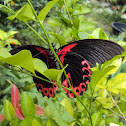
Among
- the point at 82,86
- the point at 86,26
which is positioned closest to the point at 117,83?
the point at 82,86

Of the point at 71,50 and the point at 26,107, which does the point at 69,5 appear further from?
the point at 26,107

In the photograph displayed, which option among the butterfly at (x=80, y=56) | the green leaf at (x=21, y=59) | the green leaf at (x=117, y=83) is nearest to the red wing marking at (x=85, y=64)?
the butterfly at (x=80, y=56)

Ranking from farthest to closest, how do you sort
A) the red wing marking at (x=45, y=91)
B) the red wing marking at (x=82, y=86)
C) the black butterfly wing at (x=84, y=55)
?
the red wing marking at (x=45, y=91), the red wing marking at (x=82, y=86), the black butterfly wing at (x=84, y=55)

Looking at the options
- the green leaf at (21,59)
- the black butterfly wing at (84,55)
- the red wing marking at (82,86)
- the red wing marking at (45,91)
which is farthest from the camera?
the red wing marking at (45,91)

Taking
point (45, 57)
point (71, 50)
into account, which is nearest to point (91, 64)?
point (71, 50)

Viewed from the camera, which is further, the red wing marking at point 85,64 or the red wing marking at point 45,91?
the red wing marking at point 45,91

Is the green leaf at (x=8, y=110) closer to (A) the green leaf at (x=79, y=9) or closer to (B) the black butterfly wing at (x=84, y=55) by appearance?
(B) the black butterfly wing at (x=84, y=55)

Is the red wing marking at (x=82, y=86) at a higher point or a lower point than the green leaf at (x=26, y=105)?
higher

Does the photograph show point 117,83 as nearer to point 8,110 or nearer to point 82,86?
point 82,86
